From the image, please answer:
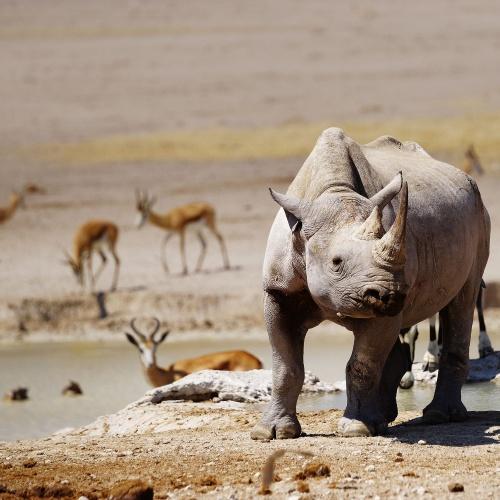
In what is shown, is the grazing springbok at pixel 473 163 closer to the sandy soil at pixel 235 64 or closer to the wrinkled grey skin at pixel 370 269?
the sandy soil at pixel 235 64

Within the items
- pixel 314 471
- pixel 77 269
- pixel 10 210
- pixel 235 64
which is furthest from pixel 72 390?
pixel 235 64

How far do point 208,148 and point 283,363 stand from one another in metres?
27.7

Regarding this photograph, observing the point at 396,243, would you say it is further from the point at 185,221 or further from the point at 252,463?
the point at 185,221

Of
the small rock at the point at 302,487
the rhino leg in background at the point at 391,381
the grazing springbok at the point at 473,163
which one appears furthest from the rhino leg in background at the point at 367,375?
the grazing springbok at the point at 473,163

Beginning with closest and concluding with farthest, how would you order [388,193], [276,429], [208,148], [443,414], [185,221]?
[388,193] < [276,429] < [443,414] < [185,221] < [208,148]

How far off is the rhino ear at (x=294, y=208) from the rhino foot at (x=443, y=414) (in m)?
1.84

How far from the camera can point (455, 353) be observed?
995 cm

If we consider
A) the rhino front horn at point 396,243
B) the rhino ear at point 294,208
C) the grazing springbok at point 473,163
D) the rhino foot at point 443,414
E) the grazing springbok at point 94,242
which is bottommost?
the rhino foot at point 443,414

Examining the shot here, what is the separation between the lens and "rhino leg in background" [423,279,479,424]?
381 inches

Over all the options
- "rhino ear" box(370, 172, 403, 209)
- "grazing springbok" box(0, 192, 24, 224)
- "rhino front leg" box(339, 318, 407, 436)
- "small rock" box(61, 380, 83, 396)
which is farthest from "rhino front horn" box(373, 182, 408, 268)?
"grazing springbok" box(0, 192, 24, 224)

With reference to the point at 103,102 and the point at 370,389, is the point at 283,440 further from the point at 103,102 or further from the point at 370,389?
the point at 103,102

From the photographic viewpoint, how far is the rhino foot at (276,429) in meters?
8.82

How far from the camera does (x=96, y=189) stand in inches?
1262

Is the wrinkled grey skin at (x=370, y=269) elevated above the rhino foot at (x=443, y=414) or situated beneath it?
elevated above
